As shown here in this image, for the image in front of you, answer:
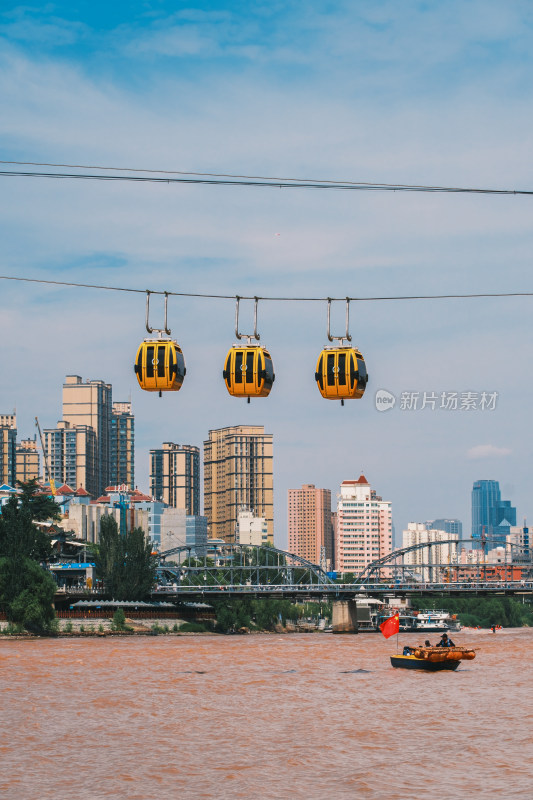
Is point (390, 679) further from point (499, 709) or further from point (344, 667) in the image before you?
point (499, 709)

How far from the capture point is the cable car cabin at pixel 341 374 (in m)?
40.3

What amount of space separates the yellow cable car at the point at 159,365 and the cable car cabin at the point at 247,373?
175 centimetres

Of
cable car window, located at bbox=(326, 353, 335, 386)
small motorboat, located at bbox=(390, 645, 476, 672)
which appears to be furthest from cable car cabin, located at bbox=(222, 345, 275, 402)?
small motorboat, located at bbox=(390, 645, 476, 672)

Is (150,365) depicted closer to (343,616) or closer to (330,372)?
(330,372)

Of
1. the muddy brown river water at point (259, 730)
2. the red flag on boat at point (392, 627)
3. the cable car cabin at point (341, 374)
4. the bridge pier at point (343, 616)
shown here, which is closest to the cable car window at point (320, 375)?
the cable car cabin at point (341, 374)

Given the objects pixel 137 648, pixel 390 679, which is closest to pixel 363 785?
pixel 390 679

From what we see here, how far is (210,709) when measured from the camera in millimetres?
64938

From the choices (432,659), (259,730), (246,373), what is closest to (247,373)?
(246,373)

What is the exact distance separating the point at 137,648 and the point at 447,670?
129 ft

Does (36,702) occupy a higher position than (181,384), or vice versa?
(181,384)

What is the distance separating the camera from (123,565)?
171m

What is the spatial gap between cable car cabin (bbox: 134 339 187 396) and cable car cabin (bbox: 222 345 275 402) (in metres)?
1.74

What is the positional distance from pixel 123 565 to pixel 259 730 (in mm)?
116577

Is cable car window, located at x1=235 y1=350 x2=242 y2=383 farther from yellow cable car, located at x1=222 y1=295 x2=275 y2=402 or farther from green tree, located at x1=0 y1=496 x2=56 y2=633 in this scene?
green tree, located at x1=0 y1=496 x2=56 y2=633
